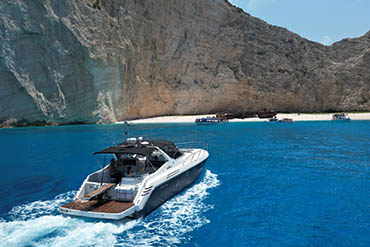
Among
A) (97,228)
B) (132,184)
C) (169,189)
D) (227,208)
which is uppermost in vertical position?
(132,184)

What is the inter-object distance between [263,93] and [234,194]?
2475 inches

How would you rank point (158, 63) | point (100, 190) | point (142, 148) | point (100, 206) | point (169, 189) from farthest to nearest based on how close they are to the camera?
point (158, 63) < point (142, 148) < point (169, 189) < point (100, 190) < point (100, 206)

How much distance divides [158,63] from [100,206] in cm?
5705

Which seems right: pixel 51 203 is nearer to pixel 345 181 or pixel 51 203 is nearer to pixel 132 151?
pixel 132 151

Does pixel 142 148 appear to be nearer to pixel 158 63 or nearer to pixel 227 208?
pixel 227 208

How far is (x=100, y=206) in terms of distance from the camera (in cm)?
812

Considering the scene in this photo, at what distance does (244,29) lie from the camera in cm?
7169

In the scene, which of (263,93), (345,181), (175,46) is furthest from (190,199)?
(263,93)

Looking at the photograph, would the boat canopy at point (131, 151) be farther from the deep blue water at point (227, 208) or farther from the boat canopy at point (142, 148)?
the deep blue water at point (227, 208)

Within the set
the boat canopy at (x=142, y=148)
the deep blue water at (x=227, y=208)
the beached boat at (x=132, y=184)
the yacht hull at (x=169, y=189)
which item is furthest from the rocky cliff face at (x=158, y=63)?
the beached boat at (x=132, y=184)

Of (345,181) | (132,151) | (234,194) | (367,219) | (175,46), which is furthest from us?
(175,46)

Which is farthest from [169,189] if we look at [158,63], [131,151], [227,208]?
[158,63]

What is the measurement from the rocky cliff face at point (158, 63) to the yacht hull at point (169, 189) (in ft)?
145

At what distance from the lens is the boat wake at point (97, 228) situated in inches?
270
